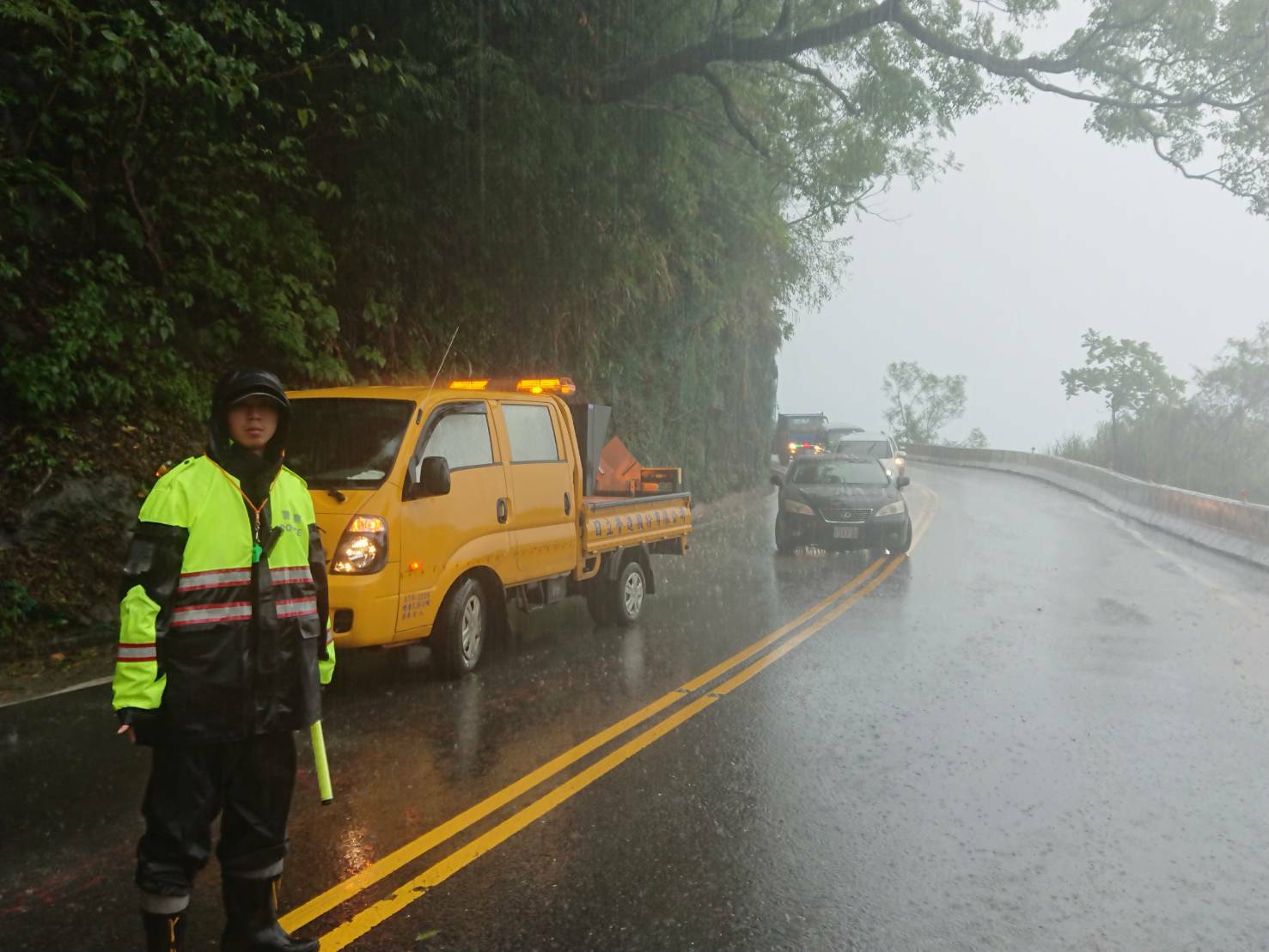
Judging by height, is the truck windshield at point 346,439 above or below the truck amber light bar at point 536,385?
below

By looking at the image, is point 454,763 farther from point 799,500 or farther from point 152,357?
point 799,500

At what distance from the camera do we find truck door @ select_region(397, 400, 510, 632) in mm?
7758

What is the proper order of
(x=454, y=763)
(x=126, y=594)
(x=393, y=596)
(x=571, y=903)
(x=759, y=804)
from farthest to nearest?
(x=393, y=596) < (x=454, y=763) < (x=759, y=804) < (x=571, y=903) < (x=126, y=594)

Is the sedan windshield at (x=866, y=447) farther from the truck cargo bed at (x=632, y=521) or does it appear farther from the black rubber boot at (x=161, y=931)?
the black rubber boot at (x=161, y=931)

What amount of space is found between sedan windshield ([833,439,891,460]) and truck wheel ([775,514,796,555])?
12.8 metres

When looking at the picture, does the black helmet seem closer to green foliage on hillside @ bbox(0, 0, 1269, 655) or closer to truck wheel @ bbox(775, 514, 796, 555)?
green foliage on hillside @ bbox(0, 0, 1269, 655)

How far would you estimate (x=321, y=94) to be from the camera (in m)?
13.5

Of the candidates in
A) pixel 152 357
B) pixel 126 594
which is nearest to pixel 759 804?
pixel 126 594

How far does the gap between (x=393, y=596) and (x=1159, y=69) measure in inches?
592

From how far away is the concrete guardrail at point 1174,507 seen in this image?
18645 millimetres

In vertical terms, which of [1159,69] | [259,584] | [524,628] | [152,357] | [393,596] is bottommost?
[524,628]

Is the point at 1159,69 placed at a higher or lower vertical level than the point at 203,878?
higher

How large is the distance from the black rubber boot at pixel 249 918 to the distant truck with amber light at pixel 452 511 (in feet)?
11.3

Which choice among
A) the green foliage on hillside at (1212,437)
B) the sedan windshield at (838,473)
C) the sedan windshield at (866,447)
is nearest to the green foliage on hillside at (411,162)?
the sedan windshield at (838,473)
